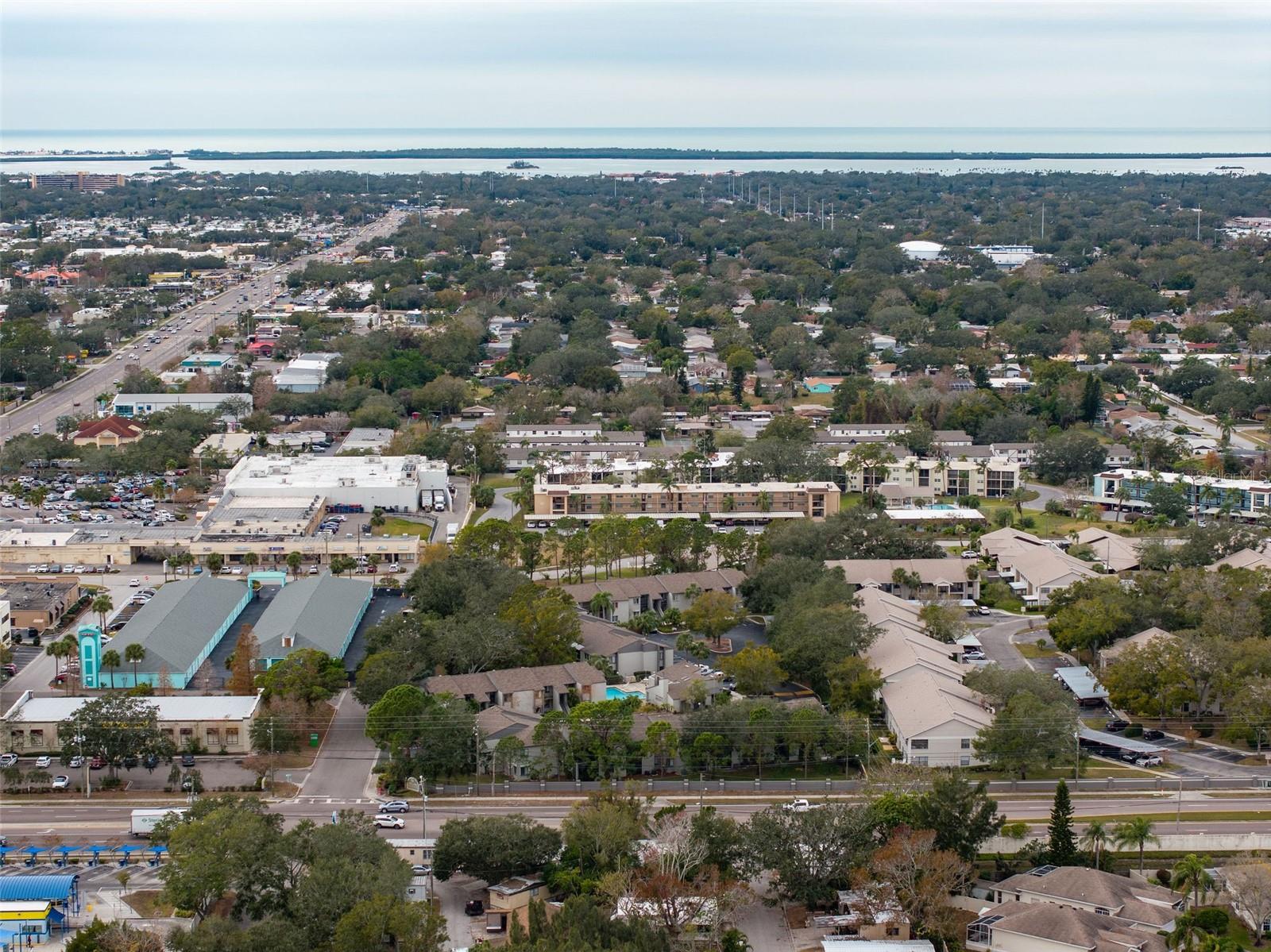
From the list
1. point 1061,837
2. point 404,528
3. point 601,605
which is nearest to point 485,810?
point 1061,837

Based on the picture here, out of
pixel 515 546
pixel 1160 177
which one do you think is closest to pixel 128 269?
pixel 515 546

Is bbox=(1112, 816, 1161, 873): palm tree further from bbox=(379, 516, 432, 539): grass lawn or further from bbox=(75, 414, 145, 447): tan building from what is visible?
bbox=(75, 414, 145, 447): tan building

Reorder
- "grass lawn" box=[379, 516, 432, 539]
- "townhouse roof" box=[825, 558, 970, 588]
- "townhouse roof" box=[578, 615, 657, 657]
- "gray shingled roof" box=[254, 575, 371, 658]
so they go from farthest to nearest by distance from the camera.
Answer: "grass lawn" box=[379, 516, 432, 539]
"townhouse roof" box=[825, 558, 970, 588]
"townhouse roof" box=[578, 615, 657, 657]
"gray shingled roof" box=[254, 575, 371, 658]

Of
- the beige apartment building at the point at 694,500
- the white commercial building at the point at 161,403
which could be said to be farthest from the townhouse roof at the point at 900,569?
the white commercial building at the point at 161,403

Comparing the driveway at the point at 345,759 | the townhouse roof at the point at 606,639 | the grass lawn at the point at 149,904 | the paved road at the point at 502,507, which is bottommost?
the paved road at the point at 502,507

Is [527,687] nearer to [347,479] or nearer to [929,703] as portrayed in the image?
[929,703]

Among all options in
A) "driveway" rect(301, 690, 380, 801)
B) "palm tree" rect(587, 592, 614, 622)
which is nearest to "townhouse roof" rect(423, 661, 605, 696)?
"driveway" rect(301, 690, 380, 801)

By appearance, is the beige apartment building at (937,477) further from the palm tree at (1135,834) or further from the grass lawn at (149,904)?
the grass lawn at (149,904)
